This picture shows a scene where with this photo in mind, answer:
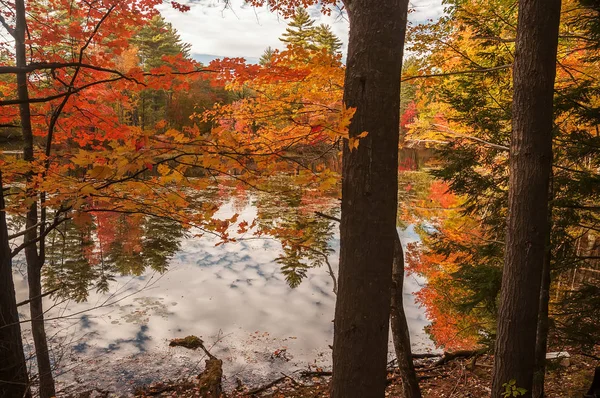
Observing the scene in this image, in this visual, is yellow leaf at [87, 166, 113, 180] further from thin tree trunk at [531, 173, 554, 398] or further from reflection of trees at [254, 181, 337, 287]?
reflection of trees at [254, 181, 337, 287]

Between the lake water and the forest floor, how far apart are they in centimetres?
35

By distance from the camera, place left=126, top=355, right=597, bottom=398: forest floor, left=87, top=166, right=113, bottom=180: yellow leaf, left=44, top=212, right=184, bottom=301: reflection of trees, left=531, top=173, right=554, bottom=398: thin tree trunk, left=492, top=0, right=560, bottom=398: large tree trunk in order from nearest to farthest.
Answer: left=87, top=166, right=113, bottom=180: yellow leaf < left=492, top=0, right=560, bottom=398: large tree trunk < left=531, top=173, right=554, bottom=398: thin tree trunk < left=126, top=355, right=597, bottom=398: forest floor < left=44, top=212, right=184, bottom=301: reflection of trees

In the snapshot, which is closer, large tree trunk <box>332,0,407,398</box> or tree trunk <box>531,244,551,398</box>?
large tree trunk <box>332,0,407,398</box>

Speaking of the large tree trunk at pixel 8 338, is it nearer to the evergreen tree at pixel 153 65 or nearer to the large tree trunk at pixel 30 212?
the large tree trunk at pixel 30 212

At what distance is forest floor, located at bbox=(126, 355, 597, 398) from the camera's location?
228 inches

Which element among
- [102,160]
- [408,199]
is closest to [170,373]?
[102,160]

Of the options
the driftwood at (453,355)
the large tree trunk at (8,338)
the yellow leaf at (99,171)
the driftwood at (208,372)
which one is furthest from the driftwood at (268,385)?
the yellow leaf at (99,171)

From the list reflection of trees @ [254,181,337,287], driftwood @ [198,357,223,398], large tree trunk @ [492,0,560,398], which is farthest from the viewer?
reflection of trees @ [254,181,337,287]

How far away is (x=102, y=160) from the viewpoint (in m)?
2.38

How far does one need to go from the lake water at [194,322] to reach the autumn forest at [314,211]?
0.06 m

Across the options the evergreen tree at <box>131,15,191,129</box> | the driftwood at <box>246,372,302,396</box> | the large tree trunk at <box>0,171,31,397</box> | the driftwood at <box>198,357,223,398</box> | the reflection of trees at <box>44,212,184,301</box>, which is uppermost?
the evergreen tree at <box>131,15,191,129</box>

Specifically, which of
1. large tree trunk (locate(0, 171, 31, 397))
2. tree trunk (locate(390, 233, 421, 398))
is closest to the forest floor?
tree trunk (locate(390, 233, 421, 398))

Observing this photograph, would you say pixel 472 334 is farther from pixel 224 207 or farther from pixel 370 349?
pixel 224 207

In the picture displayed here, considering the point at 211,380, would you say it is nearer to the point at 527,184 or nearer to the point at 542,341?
the point at 542,341
